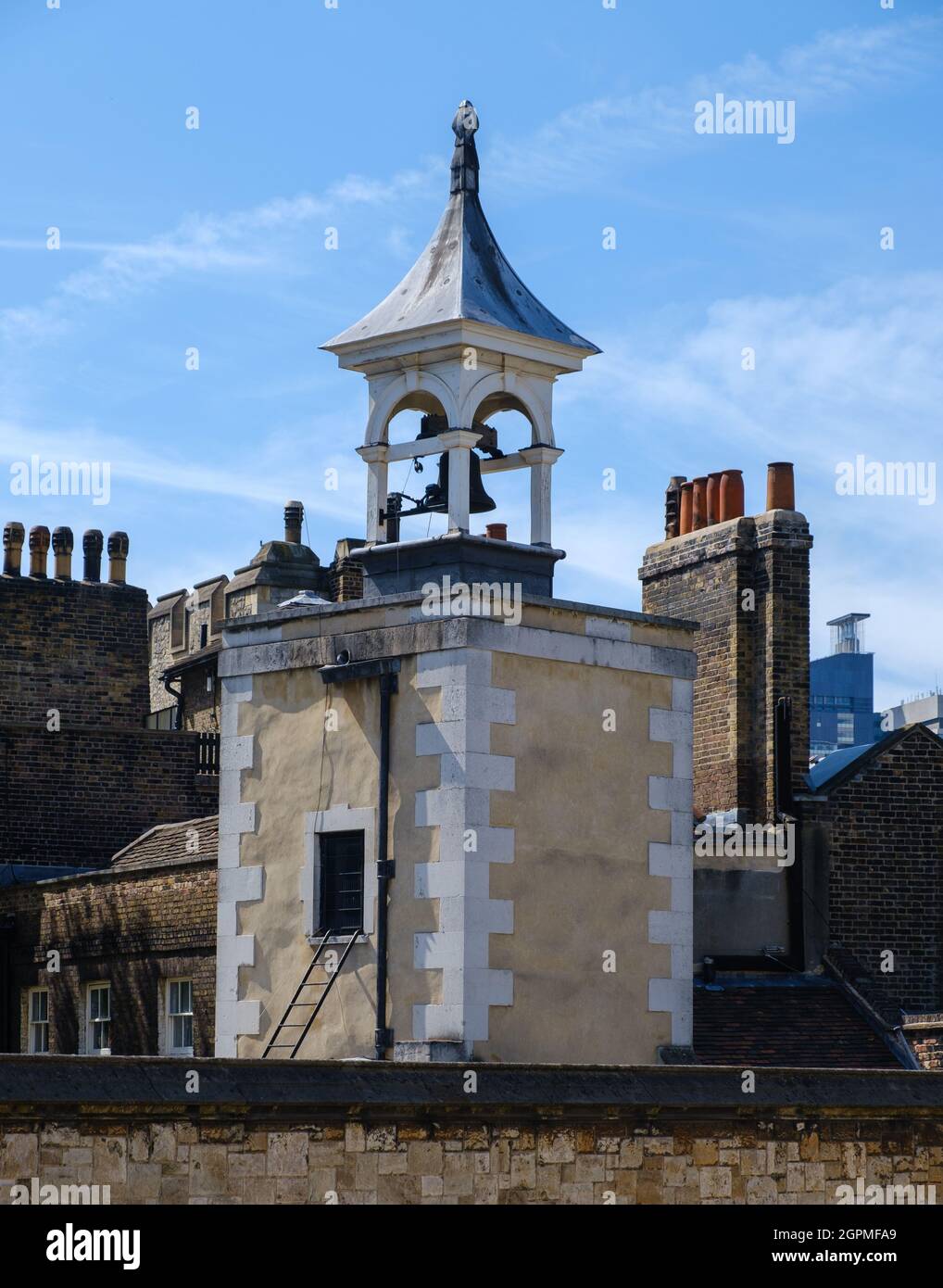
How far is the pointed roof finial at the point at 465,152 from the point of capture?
69.4 ft

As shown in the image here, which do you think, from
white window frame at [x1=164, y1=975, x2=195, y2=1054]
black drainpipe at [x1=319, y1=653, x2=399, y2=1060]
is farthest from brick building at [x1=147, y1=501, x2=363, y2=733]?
black drainpipe at [x1=319, y1=653, x2=399, y2=1060]

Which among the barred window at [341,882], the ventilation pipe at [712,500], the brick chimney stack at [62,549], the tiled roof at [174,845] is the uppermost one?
the brick chimney stack at [62,549]

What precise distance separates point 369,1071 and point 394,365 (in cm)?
783

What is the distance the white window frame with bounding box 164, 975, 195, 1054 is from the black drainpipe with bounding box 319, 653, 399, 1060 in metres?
6.09

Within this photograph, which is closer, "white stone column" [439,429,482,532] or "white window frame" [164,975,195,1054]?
"white stone column" [439,429,482,532]

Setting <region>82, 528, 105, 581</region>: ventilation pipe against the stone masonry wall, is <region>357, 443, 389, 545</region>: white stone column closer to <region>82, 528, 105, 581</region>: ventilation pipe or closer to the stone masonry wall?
the stone masonry wall

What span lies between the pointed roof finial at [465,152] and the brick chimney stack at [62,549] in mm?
18695

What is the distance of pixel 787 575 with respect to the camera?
2714 cm

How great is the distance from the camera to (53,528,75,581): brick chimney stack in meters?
38.6

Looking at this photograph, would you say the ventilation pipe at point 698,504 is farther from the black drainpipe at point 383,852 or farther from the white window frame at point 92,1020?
the black drainpipe at point 383,852

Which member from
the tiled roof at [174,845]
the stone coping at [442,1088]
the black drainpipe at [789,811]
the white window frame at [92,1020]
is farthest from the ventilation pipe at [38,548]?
the stone coping at [442,1088]

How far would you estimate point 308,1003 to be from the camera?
19.2m

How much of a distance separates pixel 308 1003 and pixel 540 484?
16.9 ft
